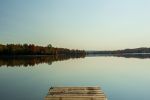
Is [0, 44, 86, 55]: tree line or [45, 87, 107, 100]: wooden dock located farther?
[0, 44, 86, 55]: tree line

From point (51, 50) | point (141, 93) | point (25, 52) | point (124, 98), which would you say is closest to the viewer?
point (124, 98)

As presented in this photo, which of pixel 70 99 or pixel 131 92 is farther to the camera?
pixel 131 92

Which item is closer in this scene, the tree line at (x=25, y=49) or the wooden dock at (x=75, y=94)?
the wooden dock at (x=75, y=94)

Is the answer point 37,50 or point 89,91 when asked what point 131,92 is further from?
point 37,50

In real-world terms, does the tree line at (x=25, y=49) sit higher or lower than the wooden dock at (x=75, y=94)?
higher

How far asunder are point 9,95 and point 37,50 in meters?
134

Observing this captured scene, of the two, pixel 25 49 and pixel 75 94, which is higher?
pixel 25 49

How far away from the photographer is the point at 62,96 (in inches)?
Result: 485

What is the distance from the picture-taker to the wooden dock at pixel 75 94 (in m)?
12.1

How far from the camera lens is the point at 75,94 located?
1281 cm

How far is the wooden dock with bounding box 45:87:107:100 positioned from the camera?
1214 cm

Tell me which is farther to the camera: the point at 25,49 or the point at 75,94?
the point at 25,49

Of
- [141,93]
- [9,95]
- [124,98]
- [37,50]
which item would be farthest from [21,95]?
[37,50]

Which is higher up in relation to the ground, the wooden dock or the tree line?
the tree line
